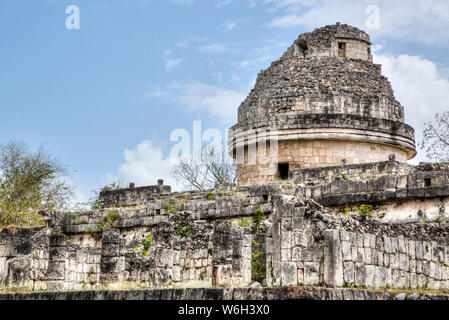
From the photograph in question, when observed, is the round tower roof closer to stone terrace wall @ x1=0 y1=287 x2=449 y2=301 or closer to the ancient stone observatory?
the ancient stone observatory

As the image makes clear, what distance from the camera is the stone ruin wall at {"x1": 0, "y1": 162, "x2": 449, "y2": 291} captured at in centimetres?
844

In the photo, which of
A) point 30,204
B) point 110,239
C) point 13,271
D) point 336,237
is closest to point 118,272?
point 110,239

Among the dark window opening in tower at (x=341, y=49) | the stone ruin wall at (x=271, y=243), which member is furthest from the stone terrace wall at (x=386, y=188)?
the dark window opening in tower at (x=341, y=49)

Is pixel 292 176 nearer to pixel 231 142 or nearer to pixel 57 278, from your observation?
pixel 231 142

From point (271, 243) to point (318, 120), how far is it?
1174cm

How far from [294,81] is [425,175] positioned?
329 inches

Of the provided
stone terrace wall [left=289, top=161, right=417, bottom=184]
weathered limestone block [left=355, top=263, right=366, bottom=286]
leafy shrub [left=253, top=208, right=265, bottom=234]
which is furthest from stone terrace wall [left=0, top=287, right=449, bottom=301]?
stone terrace wall [left=289, top=161, right=417, bottom=184]

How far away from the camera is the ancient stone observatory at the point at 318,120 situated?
20188 mm

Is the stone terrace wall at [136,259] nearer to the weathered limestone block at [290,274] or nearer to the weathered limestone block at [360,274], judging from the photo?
the weathered limestone block at [290,274]

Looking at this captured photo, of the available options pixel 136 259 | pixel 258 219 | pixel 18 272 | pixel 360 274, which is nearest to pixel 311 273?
pixel 360 274

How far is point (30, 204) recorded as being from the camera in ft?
81.3

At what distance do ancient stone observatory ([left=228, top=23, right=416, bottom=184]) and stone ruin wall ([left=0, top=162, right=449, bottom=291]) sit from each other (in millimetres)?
3292

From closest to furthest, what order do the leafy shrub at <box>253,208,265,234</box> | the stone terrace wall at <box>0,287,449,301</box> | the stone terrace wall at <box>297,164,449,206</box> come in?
the stone terrace wall at <box>0,287,449,301</box> → the stone terrace wall at <box>297,164,449,206</box> → the leafy shrub at <box>253,208,265,234</box>

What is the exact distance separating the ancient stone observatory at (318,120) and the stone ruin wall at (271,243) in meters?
3.29
